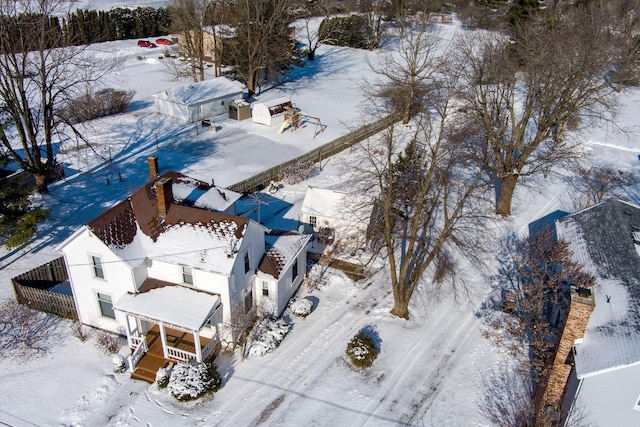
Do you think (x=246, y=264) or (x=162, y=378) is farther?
(x=246, y=264)

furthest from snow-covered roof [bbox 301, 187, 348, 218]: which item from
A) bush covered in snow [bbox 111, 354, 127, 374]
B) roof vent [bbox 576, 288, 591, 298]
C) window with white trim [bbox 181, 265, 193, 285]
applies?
roof vent [bbox 576, 288, 591, 298]

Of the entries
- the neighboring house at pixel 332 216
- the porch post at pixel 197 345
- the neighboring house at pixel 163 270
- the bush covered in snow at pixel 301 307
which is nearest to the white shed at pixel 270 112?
the neighboring house at pixel 332 216

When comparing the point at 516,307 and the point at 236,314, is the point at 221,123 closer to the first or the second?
the point at 236,314

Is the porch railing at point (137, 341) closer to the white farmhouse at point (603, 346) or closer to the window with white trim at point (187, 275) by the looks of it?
the window with white trim at point (187, 275)

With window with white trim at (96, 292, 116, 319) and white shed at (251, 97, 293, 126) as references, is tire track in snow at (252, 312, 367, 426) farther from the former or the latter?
white shed at (251, 97, 293, 126)

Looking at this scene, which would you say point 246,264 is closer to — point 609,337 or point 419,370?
point 419,370

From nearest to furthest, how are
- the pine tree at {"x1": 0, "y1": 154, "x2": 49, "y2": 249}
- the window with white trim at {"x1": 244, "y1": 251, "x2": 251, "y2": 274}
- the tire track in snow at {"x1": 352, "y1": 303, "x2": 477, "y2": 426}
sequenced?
1. the tire track in snow at {"x1": 352, "y1": 303, "x2": 477, "y2": 426}
2. the window with white trim at {"x1": 244, "y1": 251, "x2": 251, "y2": 274}
3. the pine tree at {"x1": 0, "y1": 154, "x2": 49, "y2": 249}

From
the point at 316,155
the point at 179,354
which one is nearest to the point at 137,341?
the point at 179,354

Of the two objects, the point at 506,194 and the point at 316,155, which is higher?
the point at 316,155
